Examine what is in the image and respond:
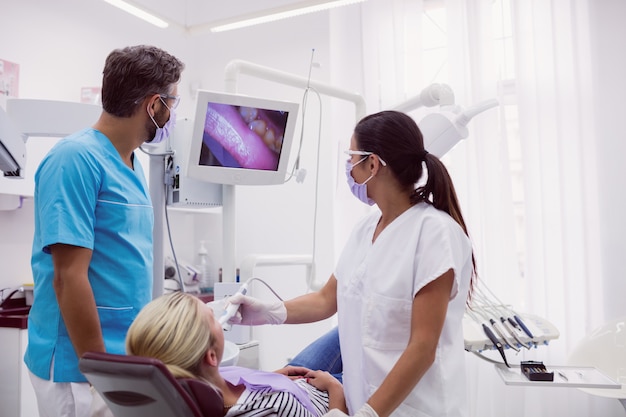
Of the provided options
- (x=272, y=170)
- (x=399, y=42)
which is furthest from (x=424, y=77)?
(x=272, y=170)

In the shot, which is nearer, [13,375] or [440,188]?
[440,188]

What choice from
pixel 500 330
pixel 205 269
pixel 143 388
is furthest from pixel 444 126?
pixel 205 269

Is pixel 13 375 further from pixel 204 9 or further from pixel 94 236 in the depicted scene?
pixel 204 9

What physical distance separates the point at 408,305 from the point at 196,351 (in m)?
0.47

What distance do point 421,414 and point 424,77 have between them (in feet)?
7.35

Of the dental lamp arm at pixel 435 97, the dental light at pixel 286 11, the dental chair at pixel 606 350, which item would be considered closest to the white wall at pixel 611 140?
the dental chair at pixel 606 350

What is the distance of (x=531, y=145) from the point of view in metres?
2.75

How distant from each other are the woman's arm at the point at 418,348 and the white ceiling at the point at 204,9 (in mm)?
2872

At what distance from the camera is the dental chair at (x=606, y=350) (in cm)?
221

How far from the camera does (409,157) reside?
1291mm

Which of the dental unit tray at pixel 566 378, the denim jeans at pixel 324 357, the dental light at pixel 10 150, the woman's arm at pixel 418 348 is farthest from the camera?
the denim jeans at pixel 324 357

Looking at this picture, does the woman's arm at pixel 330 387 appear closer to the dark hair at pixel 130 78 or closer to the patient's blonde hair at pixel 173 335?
the patient's blonde hair at pixel 173 335

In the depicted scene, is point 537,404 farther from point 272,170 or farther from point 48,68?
point 48,68

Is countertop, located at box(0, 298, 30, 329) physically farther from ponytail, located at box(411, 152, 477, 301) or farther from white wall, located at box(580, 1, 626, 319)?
white wall, located at box(580, 1, 626, 319)
